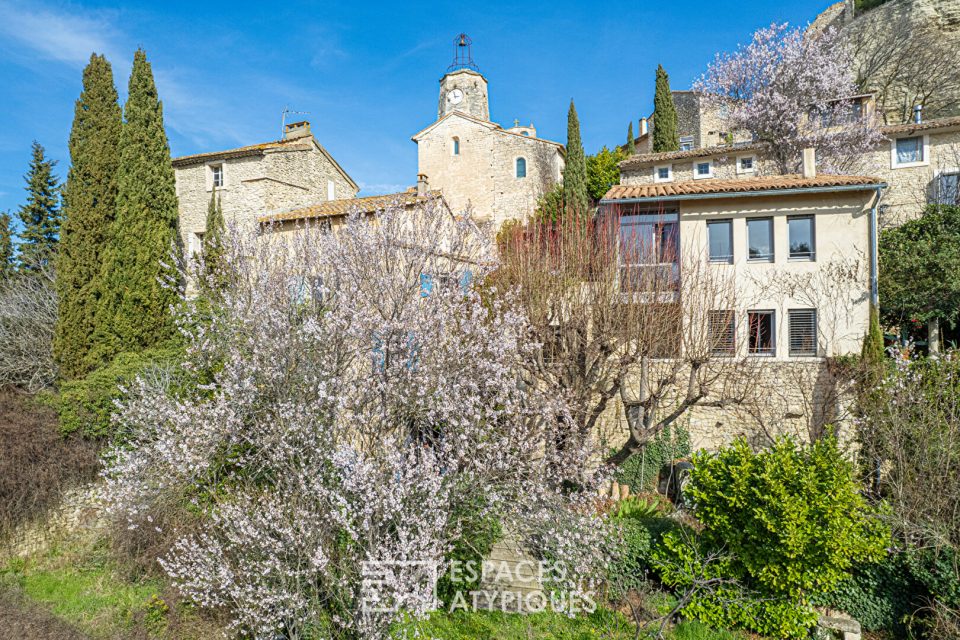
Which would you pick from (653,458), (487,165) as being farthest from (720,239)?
(487,165)

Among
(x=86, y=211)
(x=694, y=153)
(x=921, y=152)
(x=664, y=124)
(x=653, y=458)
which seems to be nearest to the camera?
(x=653, y=458)

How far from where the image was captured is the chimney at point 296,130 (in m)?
26.1

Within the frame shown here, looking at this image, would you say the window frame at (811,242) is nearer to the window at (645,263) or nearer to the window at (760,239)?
the window at (760,239)

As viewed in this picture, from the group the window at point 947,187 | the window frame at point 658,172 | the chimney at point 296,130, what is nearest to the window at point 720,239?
the window frame at point 658,172

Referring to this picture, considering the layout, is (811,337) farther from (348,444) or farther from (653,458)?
(348,444)

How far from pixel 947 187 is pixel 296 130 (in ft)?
100

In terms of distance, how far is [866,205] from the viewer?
15.1 meters

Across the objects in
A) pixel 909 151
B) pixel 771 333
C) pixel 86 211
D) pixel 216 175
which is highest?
pixel 909 151

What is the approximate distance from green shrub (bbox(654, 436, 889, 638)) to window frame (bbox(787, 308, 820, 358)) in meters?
6.32

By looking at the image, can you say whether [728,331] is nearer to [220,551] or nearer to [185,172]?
[220,551]

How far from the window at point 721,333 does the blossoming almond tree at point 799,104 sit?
15493 mm

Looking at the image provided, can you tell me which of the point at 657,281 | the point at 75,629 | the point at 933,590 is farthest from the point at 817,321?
the point at 75,629

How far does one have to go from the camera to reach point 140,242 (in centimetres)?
1625

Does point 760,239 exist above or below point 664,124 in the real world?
below
